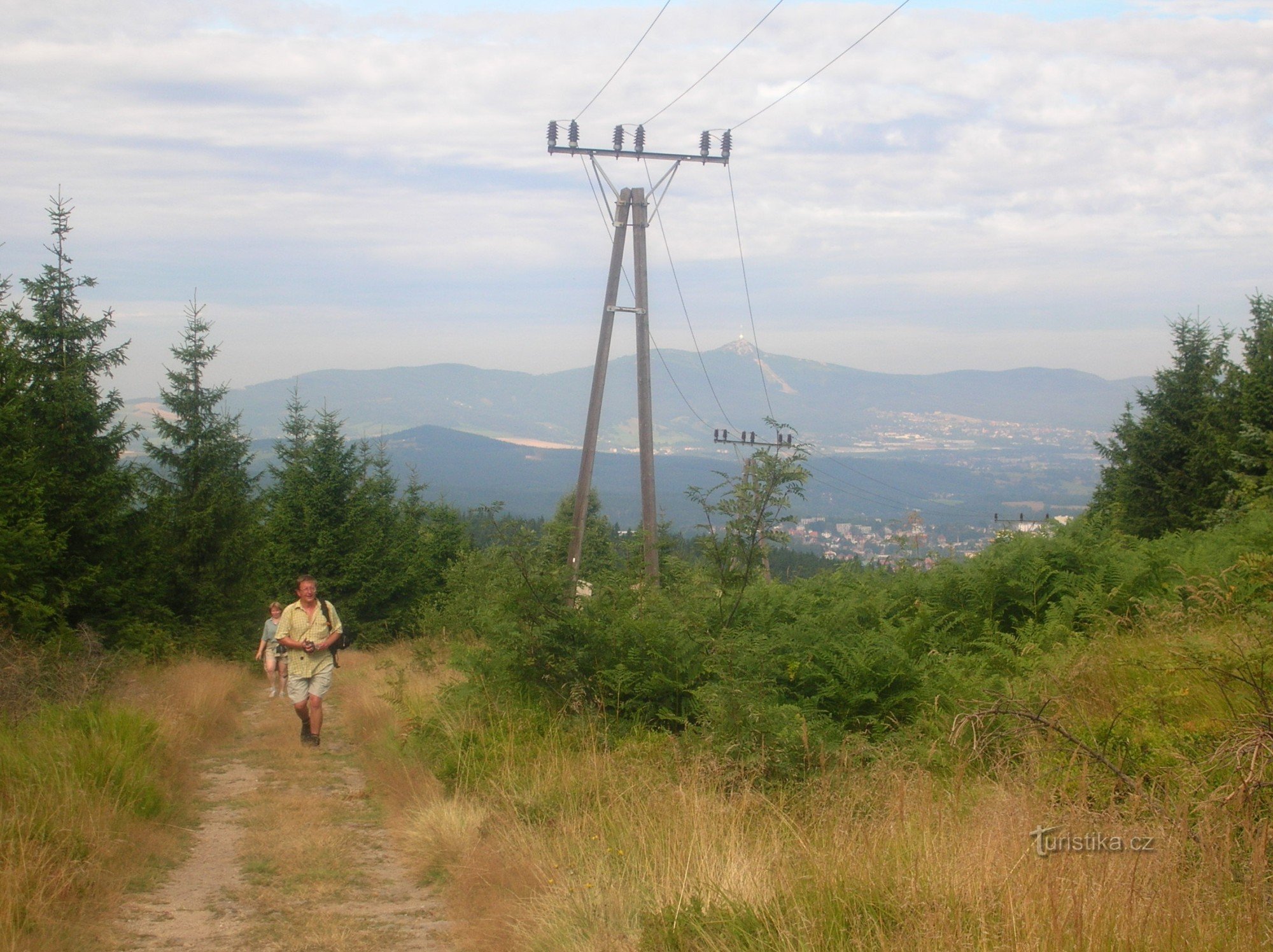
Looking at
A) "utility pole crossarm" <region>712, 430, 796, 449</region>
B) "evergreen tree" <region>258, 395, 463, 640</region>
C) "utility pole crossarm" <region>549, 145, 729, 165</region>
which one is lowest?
"evergreen tree" <region>258, 395, 463, 640</region>

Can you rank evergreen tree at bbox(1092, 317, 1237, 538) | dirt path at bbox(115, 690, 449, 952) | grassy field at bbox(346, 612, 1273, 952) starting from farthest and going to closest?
evergreen tree at bbox(1092, 317, 1237, 538) → dirt path at bbox(115, 690, 449, 952) → grassy field at bbox(346, 612, 1273, 952)

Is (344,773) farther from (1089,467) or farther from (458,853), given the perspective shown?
(1089,467)

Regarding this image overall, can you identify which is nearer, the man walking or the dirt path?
the dirt path

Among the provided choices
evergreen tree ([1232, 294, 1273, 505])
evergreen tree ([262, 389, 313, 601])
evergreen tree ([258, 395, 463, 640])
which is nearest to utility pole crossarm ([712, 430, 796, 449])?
evergreen tree ([1232, 294, 1273, 505])

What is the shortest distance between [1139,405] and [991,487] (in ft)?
466

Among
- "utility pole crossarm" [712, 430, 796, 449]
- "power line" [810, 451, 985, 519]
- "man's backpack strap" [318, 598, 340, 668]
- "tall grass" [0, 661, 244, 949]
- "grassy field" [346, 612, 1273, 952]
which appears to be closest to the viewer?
"grassy field" [346, 612, 1273, 952]

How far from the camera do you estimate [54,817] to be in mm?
5875

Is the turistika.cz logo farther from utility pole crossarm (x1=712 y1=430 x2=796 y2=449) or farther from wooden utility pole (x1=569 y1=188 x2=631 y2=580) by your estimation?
wooden utility pole (x1=569 y1=188 x2=631 y2=580)

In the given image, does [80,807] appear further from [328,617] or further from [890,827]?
[890,827]

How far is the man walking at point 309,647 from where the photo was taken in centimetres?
1043

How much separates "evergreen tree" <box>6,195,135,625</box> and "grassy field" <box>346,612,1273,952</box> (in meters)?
12.1

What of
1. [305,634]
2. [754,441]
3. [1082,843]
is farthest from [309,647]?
[754,441]

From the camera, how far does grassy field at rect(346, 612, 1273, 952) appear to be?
11.0 ft

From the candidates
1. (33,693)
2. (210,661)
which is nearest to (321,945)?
(33,693)
